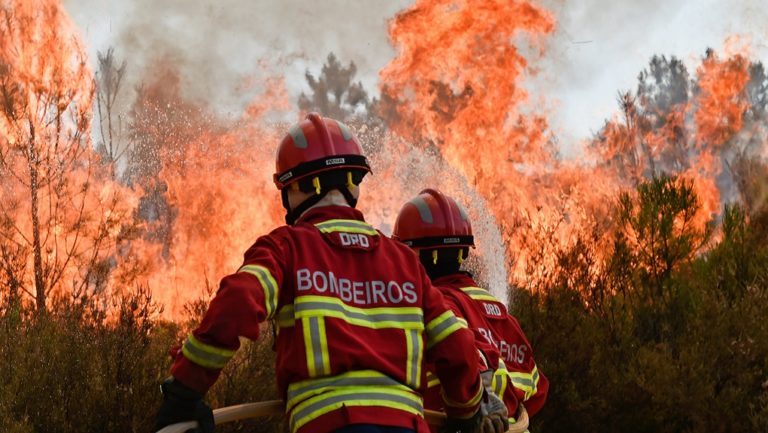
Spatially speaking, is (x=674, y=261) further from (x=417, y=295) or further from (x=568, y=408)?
(x=417, y=295)

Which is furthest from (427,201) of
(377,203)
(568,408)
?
(377,203)

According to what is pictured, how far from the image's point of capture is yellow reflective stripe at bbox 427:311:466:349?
3.13 m

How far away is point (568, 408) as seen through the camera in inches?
324

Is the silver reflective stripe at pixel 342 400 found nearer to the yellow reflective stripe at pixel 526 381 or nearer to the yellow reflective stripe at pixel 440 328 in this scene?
the yellow reflective stripe at pixel 440 328

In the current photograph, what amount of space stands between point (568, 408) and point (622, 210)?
10.4ft

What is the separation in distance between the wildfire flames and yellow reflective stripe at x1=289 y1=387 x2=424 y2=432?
23.0 ft

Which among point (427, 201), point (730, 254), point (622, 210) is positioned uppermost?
point (622, 210)

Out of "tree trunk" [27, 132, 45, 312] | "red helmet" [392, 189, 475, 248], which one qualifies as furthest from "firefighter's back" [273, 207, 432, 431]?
"tree trunk" [27, 132, 45, 312]

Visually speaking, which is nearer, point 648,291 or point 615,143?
point 648,291

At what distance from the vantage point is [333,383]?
2818mm

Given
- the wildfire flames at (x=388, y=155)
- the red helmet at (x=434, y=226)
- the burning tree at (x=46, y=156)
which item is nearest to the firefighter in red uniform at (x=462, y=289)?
the red helmet at (x=434, y=226)

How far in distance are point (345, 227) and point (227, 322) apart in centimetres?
63

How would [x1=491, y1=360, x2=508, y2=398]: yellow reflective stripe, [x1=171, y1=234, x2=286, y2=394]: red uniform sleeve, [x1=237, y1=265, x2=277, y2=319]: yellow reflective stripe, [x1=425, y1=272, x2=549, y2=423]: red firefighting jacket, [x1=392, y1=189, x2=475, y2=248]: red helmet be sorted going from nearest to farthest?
[x1=171, y1=234, x2=286, y2=394]: red uniform sleeve < [x1=237, y1=265, x2=277, y2=319]: yellow reflective stripe < [x1=491, y1=360, x2=508, y2=398]: yellow reflective stripe < [x1=425, y1=272, x2=549, y2=423]: red firefighting jacket < [x1=392, y1=189, x2=475, y2=248]: red helmet

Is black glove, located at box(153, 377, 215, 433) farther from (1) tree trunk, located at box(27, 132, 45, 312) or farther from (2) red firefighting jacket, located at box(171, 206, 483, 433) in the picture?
(1) tree trunk, located at box(27, 132, 45, 312)
